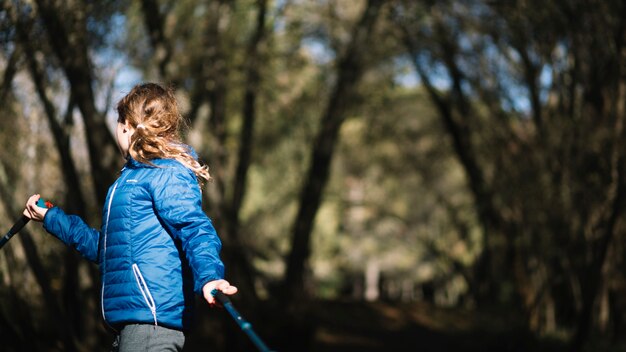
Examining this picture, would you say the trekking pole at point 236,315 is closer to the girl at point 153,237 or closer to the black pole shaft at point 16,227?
the girl at point 153,237

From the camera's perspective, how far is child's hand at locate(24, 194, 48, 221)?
3791 mm

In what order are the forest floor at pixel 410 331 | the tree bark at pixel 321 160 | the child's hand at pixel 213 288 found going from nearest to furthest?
1. the child's hand at pixel 213 288
2. the forest floor at pixel 410 331
3. the tree bark at pixel 321 160

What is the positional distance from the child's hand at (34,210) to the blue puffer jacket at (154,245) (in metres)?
0.40

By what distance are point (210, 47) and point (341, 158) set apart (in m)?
25.0

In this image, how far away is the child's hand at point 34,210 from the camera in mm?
3791

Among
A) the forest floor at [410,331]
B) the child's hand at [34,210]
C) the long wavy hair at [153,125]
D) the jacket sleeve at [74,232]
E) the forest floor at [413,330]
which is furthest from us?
the forest floor at [413,330]

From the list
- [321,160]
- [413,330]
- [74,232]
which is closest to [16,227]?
Answer: [74,232]

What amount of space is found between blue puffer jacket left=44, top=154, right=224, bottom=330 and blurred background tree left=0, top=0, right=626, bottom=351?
9.98ft

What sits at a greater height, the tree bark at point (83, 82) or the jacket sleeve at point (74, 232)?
the tree bark at point (83, 82)

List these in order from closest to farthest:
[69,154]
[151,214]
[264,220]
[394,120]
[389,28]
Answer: [151,214] → [69,154] → [389,28] → [394,120] → [264,220]

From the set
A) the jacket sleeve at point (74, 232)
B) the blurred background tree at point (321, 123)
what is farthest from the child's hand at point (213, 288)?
the blurred background tree at point (321, 123)

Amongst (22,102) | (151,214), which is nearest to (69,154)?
(22,102)

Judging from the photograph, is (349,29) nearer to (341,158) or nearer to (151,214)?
(151,214)

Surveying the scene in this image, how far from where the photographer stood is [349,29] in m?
15.3
